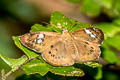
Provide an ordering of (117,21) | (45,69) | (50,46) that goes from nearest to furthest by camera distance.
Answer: (45,69) < (50,46) < (117,21)

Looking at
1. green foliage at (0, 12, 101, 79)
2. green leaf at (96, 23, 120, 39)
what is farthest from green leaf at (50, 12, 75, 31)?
green leaf at (96, 23, 120, 39)

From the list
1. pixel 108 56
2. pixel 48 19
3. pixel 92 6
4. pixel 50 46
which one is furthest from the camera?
pixel 48 19

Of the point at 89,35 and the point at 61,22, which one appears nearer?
the point at 89,35

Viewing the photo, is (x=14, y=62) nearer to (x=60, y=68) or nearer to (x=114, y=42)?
(x=60, y=68)

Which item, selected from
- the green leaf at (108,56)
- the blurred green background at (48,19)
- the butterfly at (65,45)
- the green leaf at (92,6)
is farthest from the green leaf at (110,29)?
the butterfly at (65,45)

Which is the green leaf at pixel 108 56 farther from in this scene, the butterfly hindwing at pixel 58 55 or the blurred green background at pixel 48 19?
the butterfly hindwing at pixel 58 55

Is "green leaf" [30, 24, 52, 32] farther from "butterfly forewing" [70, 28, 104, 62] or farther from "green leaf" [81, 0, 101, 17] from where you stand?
"green leaf" [81, 0, 101, 17]

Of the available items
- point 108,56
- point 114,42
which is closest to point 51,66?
point 108,56
